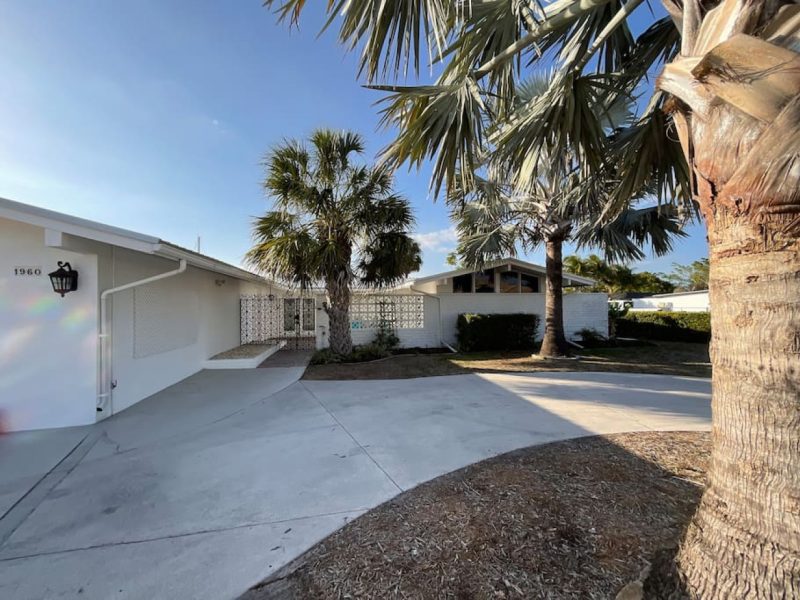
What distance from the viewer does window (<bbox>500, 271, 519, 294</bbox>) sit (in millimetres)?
14883

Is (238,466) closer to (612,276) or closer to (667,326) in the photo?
(667,326)

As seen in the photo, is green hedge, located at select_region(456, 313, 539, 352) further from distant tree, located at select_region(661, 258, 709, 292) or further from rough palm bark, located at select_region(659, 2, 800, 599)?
distant tree, located at select_region(661, 258, 709, 292)

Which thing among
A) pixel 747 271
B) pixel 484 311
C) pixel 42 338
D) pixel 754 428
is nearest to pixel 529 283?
pixel 484 311

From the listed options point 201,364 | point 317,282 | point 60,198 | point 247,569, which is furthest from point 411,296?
point 247,569

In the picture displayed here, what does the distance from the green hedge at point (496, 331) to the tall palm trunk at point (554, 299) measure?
6.84 feet

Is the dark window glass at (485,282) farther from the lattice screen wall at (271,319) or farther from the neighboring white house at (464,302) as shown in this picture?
the lattice screen wall at (271,319)

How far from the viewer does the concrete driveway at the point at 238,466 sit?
2.40 m

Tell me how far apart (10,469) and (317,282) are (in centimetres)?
665

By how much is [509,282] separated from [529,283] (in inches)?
37.1

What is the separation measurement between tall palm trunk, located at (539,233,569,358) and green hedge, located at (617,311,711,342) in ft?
25.4

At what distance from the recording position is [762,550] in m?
1.60

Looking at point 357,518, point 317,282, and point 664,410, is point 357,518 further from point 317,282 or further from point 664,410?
point 317,282

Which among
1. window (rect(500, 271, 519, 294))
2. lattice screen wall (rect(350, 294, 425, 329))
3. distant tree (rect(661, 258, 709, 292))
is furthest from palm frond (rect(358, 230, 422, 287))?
distant tree (rect(661, 258, 709, 292))

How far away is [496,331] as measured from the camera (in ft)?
42.7
